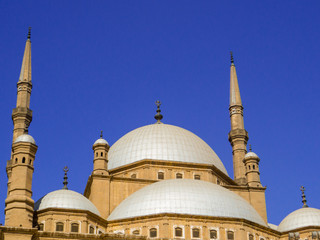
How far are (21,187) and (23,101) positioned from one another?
10.8 meters

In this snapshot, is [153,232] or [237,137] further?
[237,137]

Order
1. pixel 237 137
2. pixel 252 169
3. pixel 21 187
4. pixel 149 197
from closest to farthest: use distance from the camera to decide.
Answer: pixel 21 187 < pixel 149 197 < pixel 252 169 < pixel 237 137

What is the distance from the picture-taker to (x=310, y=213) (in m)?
33.9

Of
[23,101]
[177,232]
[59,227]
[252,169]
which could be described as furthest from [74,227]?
[252,169]

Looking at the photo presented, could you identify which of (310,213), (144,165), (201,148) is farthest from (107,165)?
(310,213)

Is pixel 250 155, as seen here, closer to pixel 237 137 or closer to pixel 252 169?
pixel 252 169

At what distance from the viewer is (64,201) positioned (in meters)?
30.2

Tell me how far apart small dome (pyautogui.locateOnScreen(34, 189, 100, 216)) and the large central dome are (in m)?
7.26

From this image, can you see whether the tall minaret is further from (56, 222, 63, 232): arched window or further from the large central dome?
(56, 222, 63, 232): arched window

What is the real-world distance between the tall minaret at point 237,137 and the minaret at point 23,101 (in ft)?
46.5

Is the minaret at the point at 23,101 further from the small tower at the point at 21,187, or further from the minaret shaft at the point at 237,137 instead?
the minaret shaft at the point at 237,137

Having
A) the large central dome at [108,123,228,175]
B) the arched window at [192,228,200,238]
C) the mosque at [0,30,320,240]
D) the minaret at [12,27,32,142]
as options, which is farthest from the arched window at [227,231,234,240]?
the minaret at [12,27,32,142]

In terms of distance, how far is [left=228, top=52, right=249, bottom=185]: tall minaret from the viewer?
40.4 m

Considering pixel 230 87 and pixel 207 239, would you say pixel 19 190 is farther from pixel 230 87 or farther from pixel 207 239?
pixel 230 87
